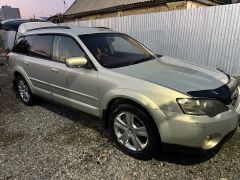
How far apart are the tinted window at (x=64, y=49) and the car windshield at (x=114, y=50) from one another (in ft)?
0.56

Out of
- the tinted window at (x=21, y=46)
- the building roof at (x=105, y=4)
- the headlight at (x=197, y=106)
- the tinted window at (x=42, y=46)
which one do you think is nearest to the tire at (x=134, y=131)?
the headlight at (x=197, y=106)

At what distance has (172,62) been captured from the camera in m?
4.35

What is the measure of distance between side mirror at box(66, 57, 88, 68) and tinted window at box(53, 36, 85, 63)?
242 mm

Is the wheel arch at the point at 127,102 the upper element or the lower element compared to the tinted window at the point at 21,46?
lower

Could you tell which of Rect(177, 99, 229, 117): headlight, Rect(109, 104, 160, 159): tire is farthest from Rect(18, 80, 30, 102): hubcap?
Rect(177, 99, 229, 117): headlight

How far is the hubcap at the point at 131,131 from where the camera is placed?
3.45 meters

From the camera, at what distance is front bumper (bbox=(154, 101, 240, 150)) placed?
295cm

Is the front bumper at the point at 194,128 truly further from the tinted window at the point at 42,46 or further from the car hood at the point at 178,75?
the tinted window at the point at 42,46

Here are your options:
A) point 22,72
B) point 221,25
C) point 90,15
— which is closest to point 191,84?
point 22,72

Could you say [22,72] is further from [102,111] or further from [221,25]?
[221,25]

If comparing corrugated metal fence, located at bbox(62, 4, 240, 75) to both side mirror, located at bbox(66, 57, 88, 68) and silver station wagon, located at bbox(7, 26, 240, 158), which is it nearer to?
silver station wagon, located at bbox(7, 26, 240, 158)

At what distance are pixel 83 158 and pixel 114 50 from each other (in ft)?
5.95

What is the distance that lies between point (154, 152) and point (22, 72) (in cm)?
355

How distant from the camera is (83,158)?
368 centimetres
